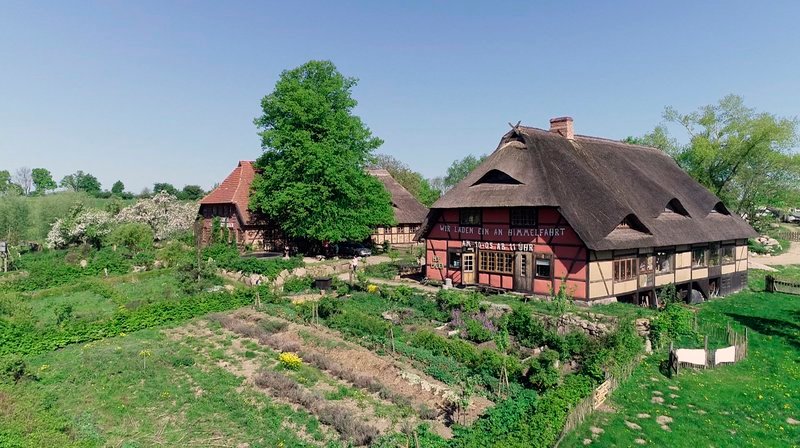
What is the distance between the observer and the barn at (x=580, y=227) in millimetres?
21750

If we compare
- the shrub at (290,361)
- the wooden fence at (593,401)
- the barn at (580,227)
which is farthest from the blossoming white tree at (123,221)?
the wooden fence at (593,401)

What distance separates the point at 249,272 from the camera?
28484mm

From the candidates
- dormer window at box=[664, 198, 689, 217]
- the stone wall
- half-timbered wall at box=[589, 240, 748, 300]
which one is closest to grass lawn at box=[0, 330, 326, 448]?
the stone wall

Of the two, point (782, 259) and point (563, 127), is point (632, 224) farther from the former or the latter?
point (782, 259)

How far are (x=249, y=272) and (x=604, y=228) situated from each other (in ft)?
61.9

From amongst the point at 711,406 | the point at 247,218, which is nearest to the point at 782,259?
the point at 711,406

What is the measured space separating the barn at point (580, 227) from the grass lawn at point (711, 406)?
18.5 feet

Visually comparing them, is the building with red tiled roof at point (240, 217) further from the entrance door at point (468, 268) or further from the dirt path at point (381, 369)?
the dirt path at point (381, 369)

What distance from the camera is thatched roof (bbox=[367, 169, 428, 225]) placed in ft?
151

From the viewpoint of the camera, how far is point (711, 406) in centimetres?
1300

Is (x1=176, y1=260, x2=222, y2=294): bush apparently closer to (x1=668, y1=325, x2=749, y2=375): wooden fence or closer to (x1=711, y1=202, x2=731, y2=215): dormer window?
(x1=668, y1=325, x2=749, y2=375): wooden fence

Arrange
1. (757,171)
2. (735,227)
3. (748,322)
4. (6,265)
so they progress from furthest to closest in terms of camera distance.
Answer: (757,171) < (6,265) < (735,227) < (748,322)

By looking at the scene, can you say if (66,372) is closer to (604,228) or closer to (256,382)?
(256,382)

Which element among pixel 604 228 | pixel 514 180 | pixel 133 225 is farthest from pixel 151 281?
pixel 604 228
